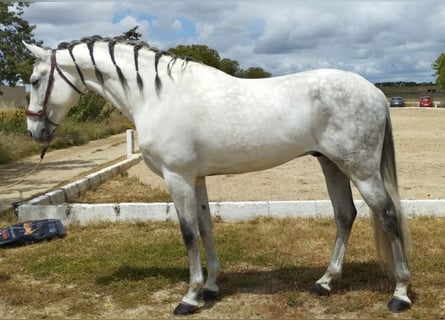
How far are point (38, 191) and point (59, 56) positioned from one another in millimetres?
5667

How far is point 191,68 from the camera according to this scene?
3811 millimetres

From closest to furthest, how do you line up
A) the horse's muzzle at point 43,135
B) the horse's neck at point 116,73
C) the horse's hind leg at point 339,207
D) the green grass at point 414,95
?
the horse's neck at point 116,73 < the horse's muzzle at point 43,135 < the horse's hind leg at point 339,207 < the green grass at point 414,95

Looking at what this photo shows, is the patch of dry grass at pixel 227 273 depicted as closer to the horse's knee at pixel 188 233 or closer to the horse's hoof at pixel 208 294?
the horse's hoof at pixel 208 294

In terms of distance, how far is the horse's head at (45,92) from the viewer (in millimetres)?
3889

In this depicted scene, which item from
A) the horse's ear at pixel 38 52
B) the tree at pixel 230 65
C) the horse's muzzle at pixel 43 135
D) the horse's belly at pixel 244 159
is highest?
the tree at pixel 230 65

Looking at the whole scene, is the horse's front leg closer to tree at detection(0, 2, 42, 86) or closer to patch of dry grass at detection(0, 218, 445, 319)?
patch of dry grass at detection(0, 218, 445, 319)

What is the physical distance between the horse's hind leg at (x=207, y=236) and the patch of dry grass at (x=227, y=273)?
134 mm

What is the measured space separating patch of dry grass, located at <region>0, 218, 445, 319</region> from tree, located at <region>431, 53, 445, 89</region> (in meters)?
61.1

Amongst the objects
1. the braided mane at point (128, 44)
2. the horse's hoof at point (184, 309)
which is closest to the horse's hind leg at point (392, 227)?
the horse's hoof at point (184, 309)

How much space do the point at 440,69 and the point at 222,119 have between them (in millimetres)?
66838

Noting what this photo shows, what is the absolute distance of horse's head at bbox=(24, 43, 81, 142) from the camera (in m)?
3.89

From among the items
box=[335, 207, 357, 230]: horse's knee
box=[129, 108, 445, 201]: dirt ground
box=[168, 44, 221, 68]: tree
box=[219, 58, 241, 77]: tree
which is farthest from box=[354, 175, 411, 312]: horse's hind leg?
box=[219, 58, 241, 77]: tree

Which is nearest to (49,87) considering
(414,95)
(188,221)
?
(188,221)

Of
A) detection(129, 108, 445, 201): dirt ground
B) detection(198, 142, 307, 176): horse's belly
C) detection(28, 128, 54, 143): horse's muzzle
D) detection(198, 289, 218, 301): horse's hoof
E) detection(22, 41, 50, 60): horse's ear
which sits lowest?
detection(198, 289, 218, 301): horse's hoof
